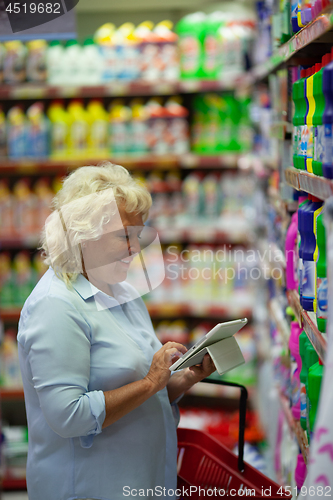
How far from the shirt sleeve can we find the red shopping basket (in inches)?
17.6

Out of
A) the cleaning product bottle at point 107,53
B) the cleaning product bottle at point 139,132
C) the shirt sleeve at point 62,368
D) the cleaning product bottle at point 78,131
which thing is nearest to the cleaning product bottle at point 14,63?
the cleaning product bottle at point 78,131

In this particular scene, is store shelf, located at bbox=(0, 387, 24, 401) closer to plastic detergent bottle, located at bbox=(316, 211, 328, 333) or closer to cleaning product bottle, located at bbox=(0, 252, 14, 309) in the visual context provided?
cleaning product bottle, located at bbox=(0, 252, 14, 309)

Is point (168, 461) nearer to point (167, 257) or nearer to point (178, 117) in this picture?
point (167, 257)

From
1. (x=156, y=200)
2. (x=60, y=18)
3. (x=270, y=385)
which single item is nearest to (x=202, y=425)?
Answer: (x=270, y=385)

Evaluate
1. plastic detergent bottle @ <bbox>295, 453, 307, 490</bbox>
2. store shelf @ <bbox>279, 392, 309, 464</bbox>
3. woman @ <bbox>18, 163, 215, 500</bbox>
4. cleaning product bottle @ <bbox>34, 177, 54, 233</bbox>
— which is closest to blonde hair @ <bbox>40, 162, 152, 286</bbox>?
woman @ <bbox>18, 163, 215, 500</bbox>

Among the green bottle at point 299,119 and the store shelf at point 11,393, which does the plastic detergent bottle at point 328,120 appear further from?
the store shelf at point 11,393

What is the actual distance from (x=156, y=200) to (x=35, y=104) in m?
1.03

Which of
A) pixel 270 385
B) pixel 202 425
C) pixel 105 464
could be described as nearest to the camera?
pixel 105 464

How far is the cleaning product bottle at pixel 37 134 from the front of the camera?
3.43 m

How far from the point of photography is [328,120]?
1.04 metres

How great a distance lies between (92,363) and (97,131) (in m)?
2.33

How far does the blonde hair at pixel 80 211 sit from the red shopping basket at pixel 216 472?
0.57m

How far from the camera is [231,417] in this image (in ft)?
11.8

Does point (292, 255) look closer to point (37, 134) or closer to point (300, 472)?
point (300, 472)
